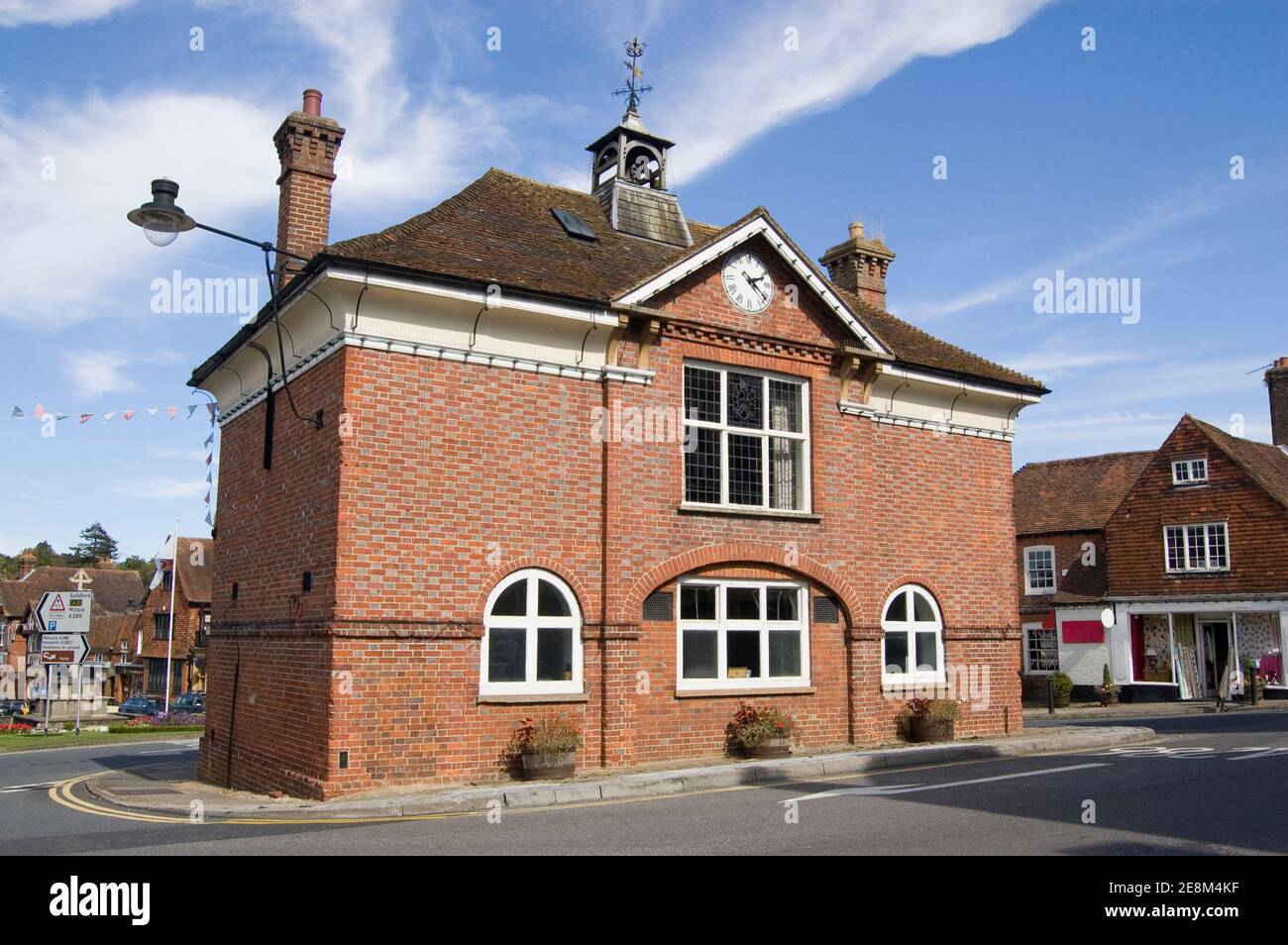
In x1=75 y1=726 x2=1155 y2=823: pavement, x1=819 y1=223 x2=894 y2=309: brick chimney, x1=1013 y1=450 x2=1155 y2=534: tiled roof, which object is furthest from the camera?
x1=1013 y1=450 x2=1155 y2=534: tiled roof

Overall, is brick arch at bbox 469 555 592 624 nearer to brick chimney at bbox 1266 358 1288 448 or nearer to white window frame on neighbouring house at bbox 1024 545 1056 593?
white window frame on neighbouring house at bbox 1024 545 1056 593

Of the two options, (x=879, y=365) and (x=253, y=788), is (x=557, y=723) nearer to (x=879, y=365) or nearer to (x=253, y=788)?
(x=253, y=788)

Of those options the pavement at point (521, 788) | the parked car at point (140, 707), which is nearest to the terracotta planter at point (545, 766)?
the pavement at point (521, 788)

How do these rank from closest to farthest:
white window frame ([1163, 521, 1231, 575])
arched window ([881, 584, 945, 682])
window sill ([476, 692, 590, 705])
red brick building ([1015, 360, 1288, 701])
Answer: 1. window sill ([476, 692, 590, 705])
2. arched window ([881, 584, 945, 682])
3. red brick building ([1015, 360, 1288, 701])
4. white window frame ([1163, 521, 1231, 575])

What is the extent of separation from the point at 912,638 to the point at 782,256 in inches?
263

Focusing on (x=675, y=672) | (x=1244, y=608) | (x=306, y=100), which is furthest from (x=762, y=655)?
(x=1244, y=608)

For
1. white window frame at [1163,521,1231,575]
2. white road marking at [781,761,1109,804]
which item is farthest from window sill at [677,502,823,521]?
white window frame at [1163,521,1231,575]

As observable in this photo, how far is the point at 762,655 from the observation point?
51.6ft

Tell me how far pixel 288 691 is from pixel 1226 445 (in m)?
32.3

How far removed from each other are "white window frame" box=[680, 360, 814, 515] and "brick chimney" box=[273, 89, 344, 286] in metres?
6.28

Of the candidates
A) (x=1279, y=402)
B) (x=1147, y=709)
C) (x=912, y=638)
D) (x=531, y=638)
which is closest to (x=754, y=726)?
(x=531, y=638)

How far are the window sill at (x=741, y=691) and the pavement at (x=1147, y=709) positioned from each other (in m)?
14.3

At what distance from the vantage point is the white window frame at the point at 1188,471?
3506cm

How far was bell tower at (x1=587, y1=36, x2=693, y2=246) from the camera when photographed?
1891cm
